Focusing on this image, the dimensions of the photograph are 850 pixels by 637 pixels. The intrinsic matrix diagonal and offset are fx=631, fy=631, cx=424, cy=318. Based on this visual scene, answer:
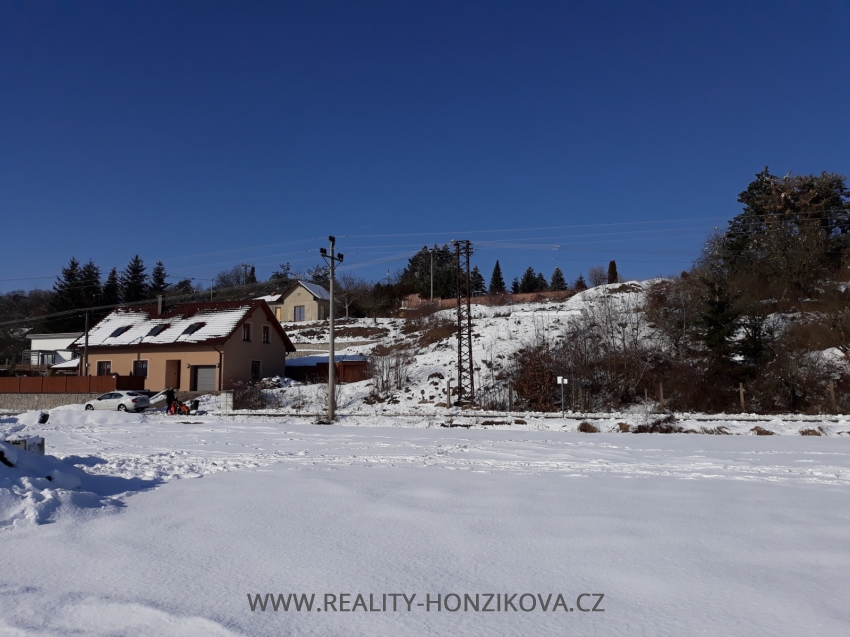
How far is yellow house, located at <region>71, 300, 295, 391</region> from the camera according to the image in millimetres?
45031

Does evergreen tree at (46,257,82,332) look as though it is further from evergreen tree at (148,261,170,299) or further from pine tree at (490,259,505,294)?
pine tree at (490,259,505,294)

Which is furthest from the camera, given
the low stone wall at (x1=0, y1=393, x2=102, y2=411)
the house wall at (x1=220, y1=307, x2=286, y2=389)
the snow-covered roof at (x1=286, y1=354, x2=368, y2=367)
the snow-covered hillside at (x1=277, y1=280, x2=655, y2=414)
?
the snow-covered roof at (x1=286, y1=354, x2=368, y2=367)

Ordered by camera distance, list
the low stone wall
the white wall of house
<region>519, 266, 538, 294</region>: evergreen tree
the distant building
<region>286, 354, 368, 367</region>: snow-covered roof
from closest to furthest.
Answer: the low stone wall → <region>286, 354, 368, 367</region>: snow-covered roof → the white wall of house → the distant building → <region>519, 266, 538, 294</region>: evergreen tree

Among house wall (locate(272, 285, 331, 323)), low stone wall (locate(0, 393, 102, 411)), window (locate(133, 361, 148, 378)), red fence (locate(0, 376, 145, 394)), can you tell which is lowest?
low stone wall (locate(0, 393, 102, 411))

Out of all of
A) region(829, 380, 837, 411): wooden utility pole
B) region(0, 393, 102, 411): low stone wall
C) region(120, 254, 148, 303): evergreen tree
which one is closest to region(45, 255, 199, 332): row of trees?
region(120, 254, 148, 303): evergreen tree

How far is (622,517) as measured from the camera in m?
8.33

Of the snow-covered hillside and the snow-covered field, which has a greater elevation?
the snow-covered hillside

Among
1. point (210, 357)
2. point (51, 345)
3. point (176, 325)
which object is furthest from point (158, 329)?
point (51, 345)

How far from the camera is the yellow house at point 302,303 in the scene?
7850 centimetres

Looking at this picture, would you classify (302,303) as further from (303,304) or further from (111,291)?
(111,291)

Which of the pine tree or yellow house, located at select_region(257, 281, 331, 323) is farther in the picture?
the pine tree

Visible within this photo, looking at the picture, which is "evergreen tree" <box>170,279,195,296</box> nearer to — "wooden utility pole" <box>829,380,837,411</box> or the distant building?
the distant building

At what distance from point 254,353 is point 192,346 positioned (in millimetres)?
4756

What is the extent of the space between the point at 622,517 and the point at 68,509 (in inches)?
285
